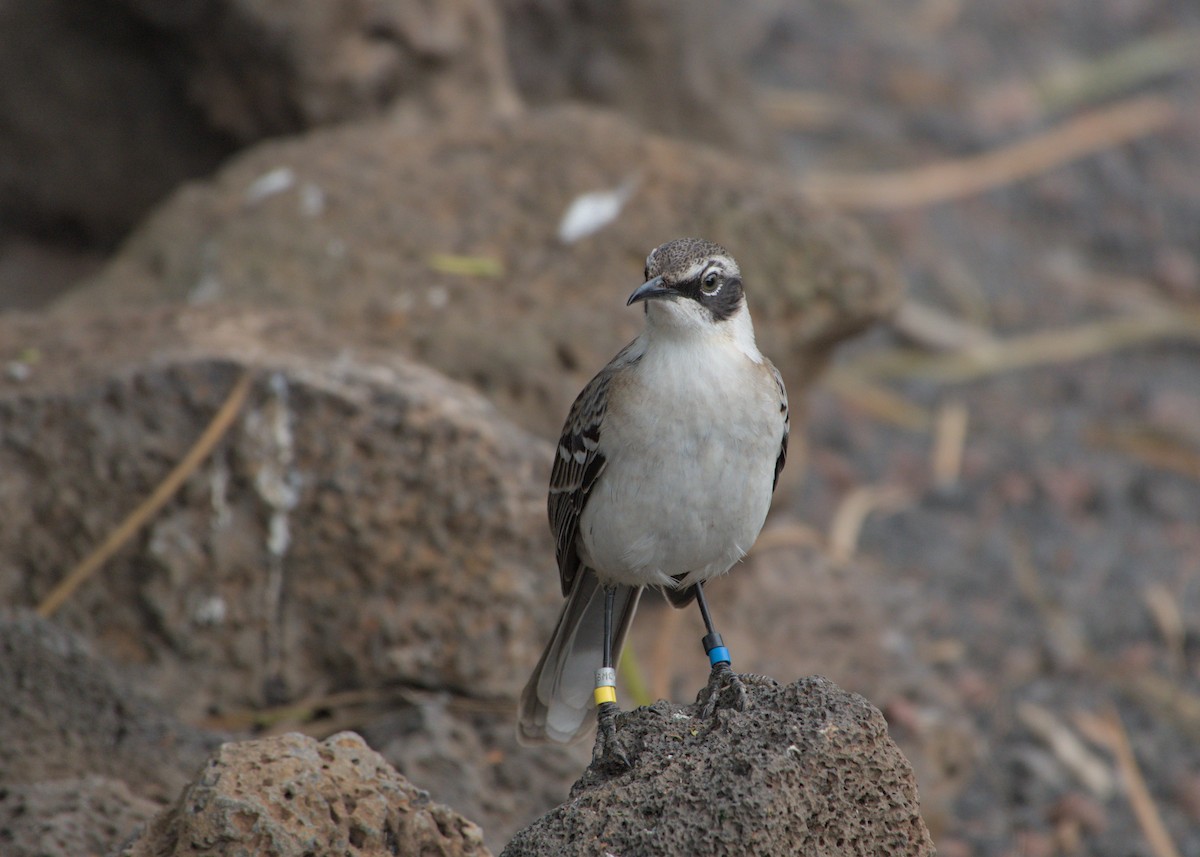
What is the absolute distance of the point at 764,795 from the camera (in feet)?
13.0

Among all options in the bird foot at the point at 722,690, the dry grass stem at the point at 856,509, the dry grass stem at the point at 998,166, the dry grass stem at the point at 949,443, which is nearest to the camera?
the bird foot at the point at 722,690

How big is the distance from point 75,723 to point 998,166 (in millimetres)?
11467

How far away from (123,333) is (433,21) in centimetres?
412

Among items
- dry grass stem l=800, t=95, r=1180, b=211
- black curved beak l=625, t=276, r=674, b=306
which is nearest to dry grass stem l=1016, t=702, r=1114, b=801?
black curved beak l=625, t=276, r=674, b=306

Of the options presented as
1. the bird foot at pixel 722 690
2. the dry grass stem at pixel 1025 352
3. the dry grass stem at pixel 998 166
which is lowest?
the bird foot at pixel 722 690

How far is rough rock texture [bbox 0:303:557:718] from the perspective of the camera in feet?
20.0

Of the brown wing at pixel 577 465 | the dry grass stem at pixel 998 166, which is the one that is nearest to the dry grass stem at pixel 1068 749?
the brown wing at pixel 577 465

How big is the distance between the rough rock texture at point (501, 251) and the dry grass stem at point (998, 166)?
5.21 metres

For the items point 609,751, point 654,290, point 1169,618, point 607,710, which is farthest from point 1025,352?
point 609,751

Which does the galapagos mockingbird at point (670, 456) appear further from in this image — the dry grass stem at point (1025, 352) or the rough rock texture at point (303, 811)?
the dry grass stem at point (1025, 352)

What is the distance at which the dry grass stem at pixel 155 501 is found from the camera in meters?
6.06

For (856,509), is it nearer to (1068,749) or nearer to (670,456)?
(1068,749)

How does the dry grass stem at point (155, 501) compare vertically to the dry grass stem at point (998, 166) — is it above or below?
below

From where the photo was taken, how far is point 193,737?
5.46 metres
